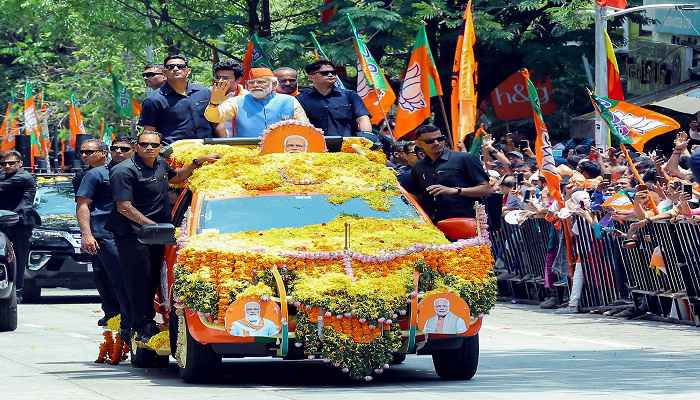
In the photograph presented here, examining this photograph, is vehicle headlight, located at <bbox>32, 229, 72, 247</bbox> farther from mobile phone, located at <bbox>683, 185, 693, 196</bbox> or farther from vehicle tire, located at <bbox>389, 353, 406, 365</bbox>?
vehicle tire, located at <bbox>389, 353, 406, 365</bbox>

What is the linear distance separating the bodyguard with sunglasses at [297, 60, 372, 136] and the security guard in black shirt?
2.17 m

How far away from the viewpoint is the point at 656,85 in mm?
38719

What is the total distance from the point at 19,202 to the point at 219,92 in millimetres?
6471

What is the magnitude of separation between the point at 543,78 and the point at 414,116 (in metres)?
8.25

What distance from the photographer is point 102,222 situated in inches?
625

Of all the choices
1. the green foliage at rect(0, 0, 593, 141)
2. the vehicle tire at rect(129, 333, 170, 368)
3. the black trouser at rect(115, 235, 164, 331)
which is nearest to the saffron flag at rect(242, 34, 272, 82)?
the green foliage at rect(0, 0, 593, 141)

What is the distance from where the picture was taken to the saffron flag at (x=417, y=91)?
945 inches

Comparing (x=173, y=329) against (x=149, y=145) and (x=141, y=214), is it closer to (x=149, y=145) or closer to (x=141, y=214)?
(x=141, y=214)

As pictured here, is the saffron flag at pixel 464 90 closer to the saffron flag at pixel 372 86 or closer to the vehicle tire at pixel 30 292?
the saffron flag at pixel 372 86

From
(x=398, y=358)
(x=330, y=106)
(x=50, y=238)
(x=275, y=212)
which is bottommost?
(x=398, y=358)

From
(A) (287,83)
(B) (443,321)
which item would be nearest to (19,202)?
(A) (287,83)

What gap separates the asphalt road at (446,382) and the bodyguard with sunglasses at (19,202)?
2064 mm

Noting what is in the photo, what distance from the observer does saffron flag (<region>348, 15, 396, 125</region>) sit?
25.1m

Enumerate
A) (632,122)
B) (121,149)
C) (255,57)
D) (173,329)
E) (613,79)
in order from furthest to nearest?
(255,57) < (613,79) < (632,122) < (121,149) < (173,329)
